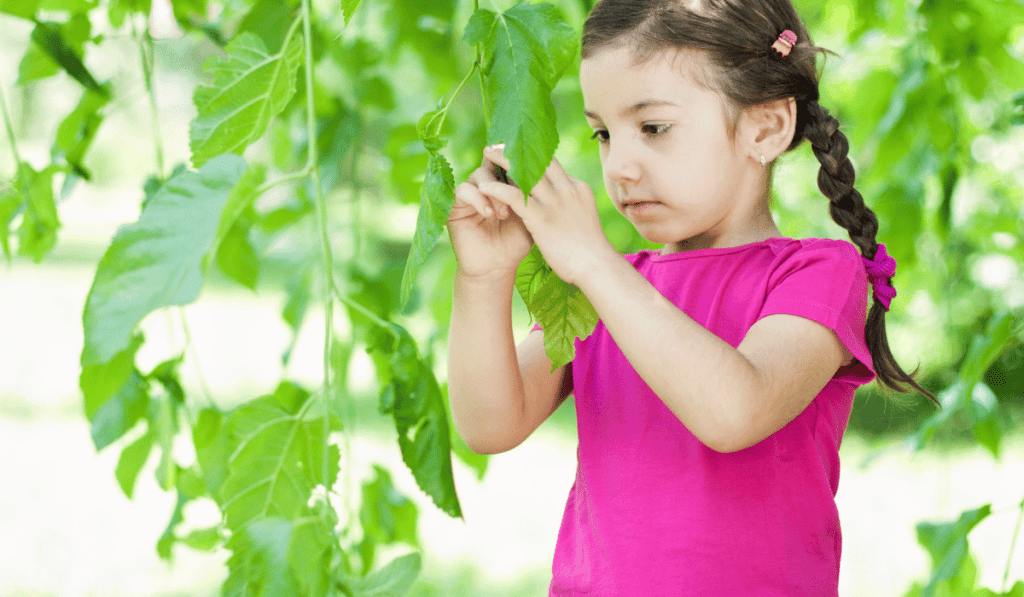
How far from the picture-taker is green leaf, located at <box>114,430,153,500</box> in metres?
1.15

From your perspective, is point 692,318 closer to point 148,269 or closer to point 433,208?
→ point 433,208

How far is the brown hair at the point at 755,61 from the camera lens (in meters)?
0.86

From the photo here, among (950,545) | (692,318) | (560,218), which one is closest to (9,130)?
(560,218)

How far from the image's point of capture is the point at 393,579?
781 mm

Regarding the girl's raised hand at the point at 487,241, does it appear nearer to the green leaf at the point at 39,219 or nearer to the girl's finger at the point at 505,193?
the girl's finger at the point at 505,193

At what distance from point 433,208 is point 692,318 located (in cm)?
33

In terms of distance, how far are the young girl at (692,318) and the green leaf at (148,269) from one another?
8.4 inches

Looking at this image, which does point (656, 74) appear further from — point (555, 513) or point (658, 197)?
point (555, 513)

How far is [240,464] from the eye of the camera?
71 cm

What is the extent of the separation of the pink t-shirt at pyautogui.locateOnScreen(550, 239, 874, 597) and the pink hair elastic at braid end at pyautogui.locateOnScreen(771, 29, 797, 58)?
0.63ft

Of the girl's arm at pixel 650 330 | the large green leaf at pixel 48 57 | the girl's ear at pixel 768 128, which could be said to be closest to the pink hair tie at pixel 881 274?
the girl's ear at pixel 768 128

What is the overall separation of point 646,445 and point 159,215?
0.50 meters

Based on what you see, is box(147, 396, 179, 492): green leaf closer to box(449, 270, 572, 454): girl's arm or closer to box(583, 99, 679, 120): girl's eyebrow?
box(449, 270, 572, 454): girl's arm

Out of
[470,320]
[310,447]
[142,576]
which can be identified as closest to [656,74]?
[470,320]
